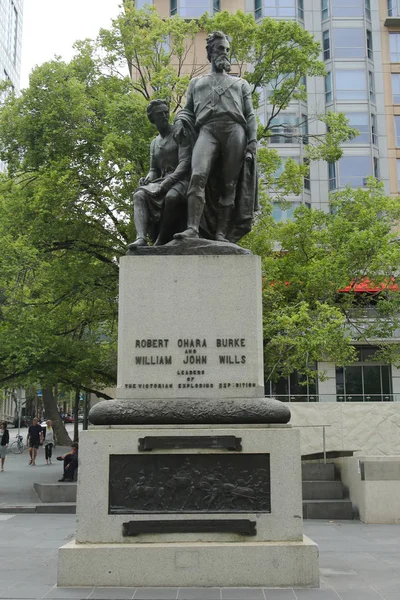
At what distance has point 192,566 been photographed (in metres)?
6.77

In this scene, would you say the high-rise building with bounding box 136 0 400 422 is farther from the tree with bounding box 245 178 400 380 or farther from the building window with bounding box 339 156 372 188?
the tree with bounding box 245 178 400 380

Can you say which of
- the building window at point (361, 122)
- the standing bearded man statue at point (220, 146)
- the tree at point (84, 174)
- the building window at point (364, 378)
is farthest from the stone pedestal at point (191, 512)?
the building window at point (361, 122)

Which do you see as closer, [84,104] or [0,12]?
[84,104]

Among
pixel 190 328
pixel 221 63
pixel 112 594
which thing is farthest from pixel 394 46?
pixel 112 594

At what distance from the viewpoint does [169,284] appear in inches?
307

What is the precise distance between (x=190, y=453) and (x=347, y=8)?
152ft

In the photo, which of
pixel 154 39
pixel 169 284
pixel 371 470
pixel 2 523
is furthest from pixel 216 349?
pixel 154 39

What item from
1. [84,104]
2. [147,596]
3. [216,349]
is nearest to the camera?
[147,596]

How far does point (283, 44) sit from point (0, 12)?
7252 cm

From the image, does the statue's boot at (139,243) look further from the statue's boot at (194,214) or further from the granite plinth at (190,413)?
the granite plinth at (190,413)

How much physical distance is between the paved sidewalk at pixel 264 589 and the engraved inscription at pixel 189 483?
33.4 inches

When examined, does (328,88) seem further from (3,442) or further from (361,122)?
(3,442)

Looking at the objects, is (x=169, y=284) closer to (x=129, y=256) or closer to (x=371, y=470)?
(x=129, y=256)

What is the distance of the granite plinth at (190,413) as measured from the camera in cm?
730
